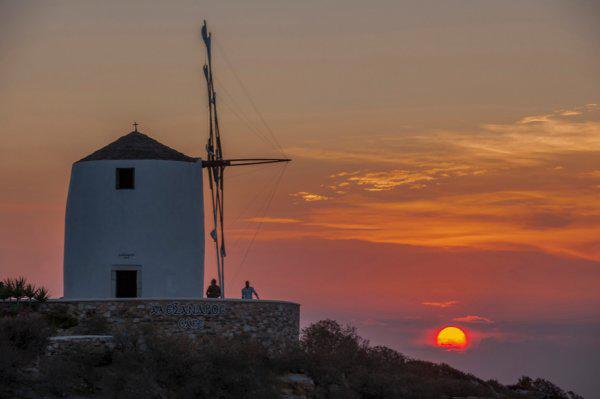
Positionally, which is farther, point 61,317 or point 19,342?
point 61,317

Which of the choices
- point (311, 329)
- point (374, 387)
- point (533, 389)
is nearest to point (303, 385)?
point (374, 387)

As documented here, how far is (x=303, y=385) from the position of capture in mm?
44688

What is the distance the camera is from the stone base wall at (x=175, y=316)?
147ft

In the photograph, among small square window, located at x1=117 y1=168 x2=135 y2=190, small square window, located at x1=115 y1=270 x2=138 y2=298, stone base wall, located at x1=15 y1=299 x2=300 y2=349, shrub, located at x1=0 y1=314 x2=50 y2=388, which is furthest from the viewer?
small square window, located at x1=117 y1=168 x2=135 y2=190

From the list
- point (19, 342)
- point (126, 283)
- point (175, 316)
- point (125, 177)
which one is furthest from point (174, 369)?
point (125, 177)

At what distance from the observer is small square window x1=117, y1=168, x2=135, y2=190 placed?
49750 millimetres

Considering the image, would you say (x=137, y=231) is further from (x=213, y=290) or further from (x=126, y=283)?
(x=213, y=290)

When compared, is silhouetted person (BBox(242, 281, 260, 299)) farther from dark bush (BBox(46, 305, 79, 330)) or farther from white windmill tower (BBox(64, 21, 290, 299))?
dark bush (BBox(46, 305, 79, 330))

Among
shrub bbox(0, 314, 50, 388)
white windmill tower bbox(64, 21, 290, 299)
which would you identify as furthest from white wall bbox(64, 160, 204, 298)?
shrub bbox(0, 314, 50, 388)

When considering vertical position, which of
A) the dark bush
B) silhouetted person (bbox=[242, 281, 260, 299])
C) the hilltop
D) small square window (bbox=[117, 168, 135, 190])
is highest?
small square window (bbox=[117, 168, 135, 190])

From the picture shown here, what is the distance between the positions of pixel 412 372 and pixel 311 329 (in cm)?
491

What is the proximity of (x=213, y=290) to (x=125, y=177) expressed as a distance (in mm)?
5682

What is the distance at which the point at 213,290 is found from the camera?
50.2 meters

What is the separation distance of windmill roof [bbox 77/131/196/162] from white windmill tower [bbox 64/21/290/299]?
0.04 metres
